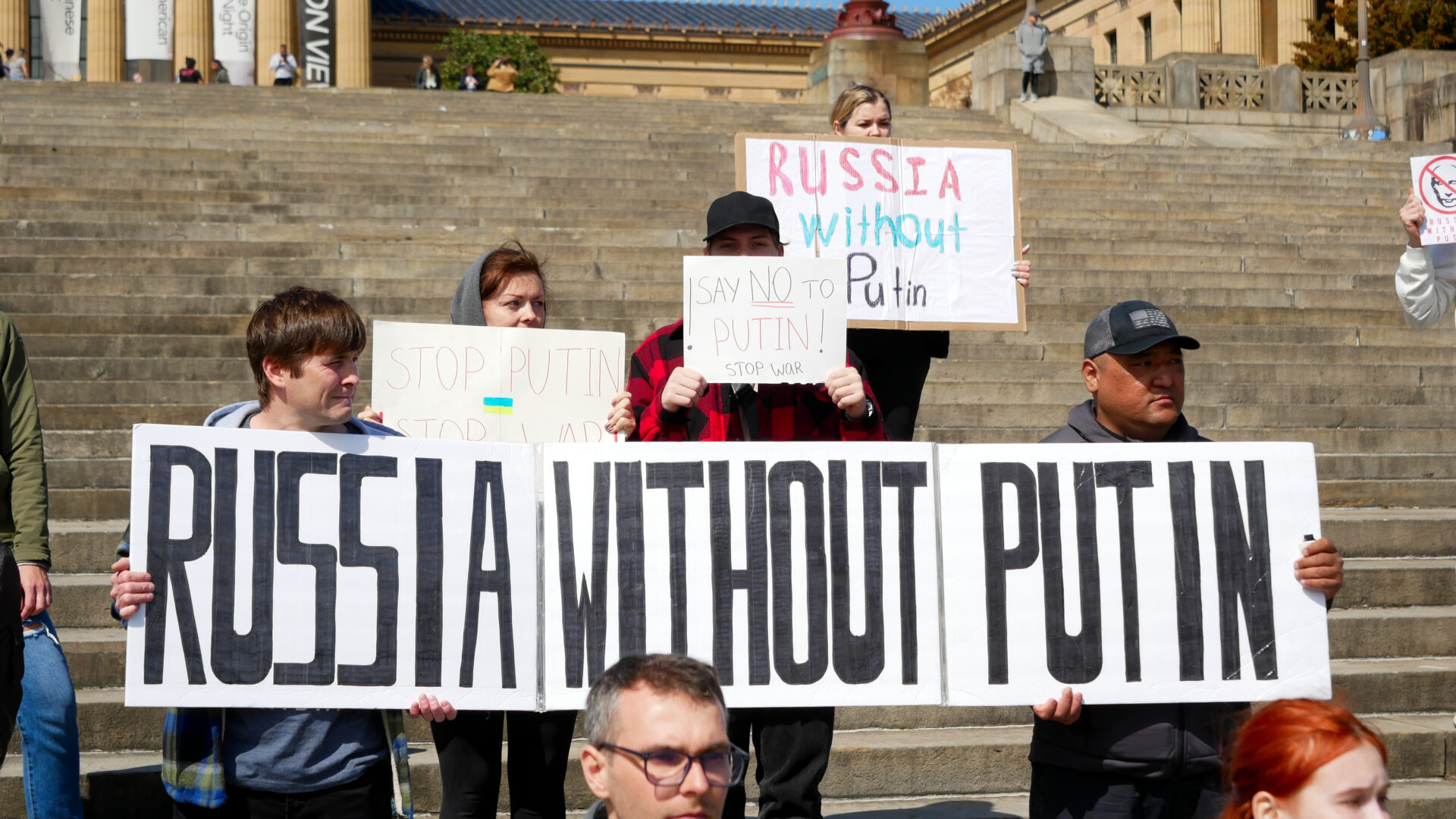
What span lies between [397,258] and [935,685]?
23.0 feet

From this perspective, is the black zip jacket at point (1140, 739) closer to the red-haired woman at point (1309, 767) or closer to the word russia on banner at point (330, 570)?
the red-haired woman at point (1309, 767)

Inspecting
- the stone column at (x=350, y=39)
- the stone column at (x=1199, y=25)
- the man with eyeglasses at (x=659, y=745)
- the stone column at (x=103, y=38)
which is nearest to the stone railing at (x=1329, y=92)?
the man with eyeglasses at (x=659, y=745)

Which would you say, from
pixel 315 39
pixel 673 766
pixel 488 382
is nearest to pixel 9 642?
pixel 673 766

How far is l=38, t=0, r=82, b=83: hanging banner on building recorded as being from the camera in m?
35.6

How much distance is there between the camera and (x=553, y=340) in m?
3.84

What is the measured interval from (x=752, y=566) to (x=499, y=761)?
79 centimetres

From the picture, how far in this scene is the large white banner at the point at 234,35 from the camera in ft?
116

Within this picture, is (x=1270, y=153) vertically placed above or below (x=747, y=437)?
above

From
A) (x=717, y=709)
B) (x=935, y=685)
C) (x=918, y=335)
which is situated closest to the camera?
(x=717, y=709)

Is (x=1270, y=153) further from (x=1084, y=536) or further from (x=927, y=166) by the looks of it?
(x=1084, y=536)

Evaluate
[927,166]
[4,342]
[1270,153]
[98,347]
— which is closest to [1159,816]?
[927,166]

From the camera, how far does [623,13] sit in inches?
2042

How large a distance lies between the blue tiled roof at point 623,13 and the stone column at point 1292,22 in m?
15.9

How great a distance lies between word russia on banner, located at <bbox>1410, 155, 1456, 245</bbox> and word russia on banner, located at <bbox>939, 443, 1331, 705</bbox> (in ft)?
5.13
